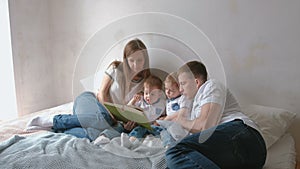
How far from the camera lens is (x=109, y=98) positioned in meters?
1.81

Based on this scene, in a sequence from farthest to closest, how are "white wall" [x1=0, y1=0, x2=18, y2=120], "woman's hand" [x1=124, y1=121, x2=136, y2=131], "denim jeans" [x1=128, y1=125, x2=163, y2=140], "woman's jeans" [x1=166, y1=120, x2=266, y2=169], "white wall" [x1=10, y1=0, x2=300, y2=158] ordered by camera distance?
"white wall" [x1=0, y1=0, x2=18, y2=120] → "white wall" [x1=10, y1=0, x2=300, y2=158] → "woman's hand" [x1=124, y1=121, x2=136, y2=131] → "denim jeans" [x1=128, y1=125, x2=163, y2=140] → "woman's jeans" [x1=166, y1=120, x2=266, y2=169]

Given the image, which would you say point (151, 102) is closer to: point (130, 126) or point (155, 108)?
point (155, 108)

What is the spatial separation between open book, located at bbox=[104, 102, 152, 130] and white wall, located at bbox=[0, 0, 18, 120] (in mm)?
1096

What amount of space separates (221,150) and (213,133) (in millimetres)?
82

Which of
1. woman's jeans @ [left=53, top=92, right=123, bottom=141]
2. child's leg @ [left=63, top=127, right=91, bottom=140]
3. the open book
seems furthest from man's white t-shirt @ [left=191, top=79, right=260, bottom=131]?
child's leg @ [left=63, top=127, right=91, bottom=140]

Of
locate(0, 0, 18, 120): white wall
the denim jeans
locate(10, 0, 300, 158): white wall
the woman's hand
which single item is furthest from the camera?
locate(0, 0, 18, 120): white wall

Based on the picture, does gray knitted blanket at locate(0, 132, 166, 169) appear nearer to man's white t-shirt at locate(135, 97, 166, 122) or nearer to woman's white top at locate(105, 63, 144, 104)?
man's white t-shirt at locate(135, 97, 166, 122)

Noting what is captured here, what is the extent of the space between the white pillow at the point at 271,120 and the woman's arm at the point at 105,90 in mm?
815

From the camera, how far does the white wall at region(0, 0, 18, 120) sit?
235 cm

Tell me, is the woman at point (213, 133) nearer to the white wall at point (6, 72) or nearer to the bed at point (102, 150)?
the bed at point (102, 150)

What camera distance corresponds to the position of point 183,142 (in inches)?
46.9

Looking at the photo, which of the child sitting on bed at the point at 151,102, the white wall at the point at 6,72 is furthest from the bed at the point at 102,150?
the white wall at the point at 6,72

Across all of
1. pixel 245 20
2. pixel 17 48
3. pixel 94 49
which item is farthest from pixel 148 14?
pixel 17 48

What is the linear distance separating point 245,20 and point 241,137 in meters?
0.86
